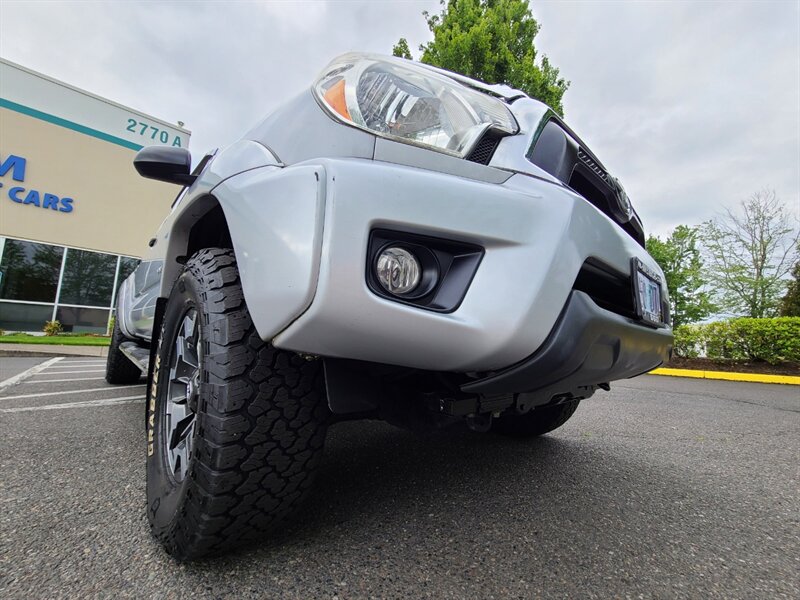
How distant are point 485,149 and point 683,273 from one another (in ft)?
76.0

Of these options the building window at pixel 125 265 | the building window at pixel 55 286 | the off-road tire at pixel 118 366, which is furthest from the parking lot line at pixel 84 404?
the building window at pixel 125 265

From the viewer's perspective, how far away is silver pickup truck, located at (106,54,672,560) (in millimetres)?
854

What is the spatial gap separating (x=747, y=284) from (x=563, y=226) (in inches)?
861

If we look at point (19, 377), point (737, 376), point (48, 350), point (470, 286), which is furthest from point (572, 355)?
point (48, 350)

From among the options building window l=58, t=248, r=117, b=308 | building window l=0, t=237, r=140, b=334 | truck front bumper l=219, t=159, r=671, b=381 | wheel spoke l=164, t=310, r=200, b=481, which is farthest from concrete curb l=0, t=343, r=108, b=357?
truck front bumper l=219, t=159, r=671, b=381

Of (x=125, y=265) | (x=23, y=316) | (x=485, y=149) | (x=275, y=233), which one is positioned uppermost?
(x=125, y=265)

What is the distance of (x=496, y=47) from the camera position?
382 inches

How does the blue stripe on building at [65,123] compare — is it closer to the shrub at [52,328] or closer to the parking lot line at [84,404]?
the shrub at [52,328]

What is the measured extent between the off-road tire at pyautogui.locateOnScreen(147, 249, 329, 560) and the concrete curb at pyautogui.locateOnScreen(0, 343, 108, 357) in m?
8.73

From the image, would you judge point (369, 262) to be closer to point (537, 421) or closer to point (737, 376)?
point (537, 421)

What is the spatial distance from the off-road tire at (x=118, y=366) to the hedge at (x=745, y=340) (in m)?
9.97

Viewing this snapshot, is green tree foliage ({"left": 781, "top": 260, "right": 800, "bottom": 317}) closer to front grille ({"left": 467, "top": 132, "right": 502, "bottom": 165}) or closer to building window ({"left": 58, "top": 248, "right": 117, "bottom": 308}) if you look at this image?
front grille ({"left": 467, "top": 132, "right": 502, "bottom": 165})

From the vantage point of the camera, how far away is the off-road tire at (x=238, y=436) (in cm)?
94

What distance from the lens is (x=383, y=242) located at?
89 cm
